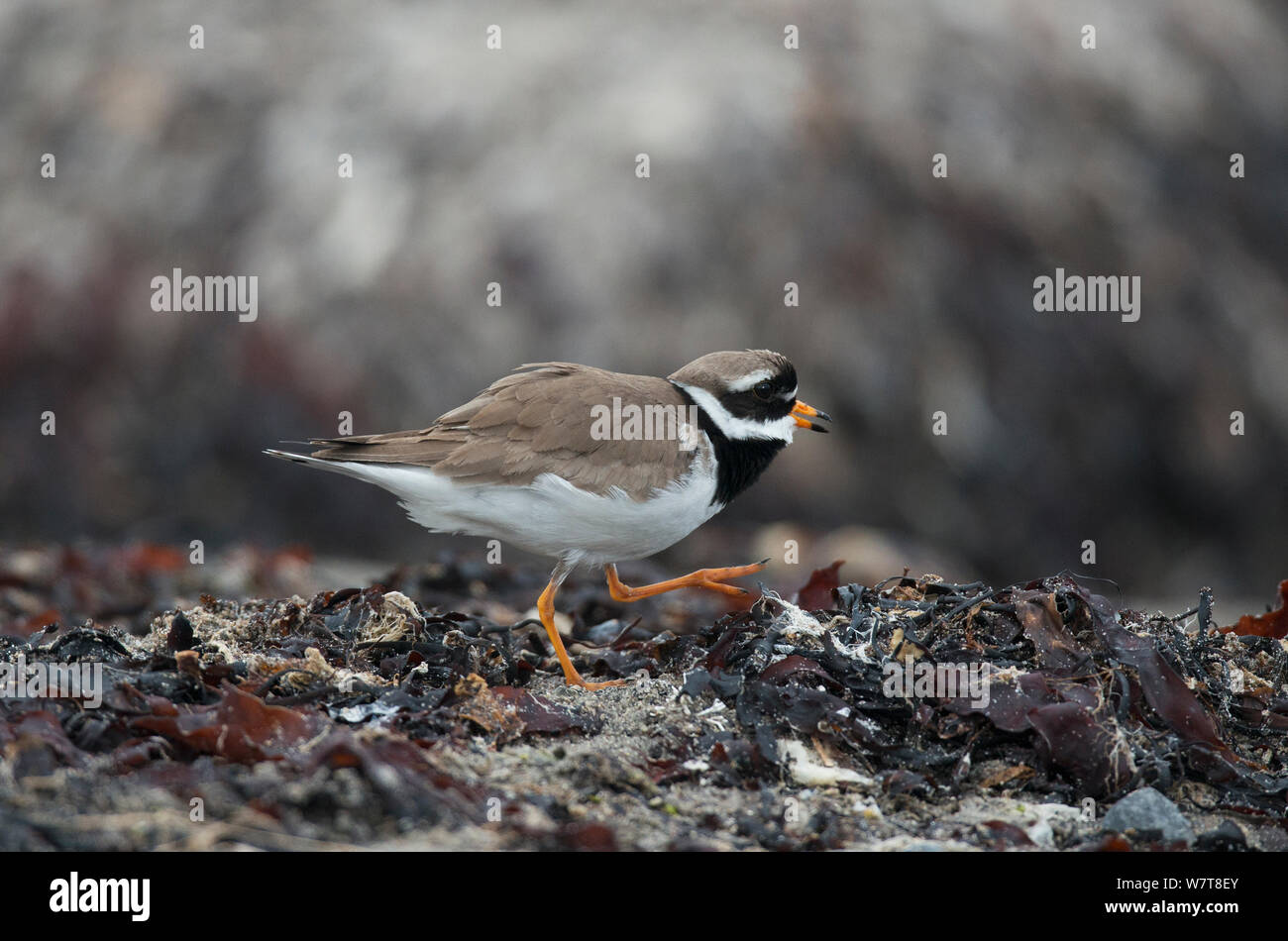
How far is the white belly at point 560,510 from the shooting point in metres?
5.24

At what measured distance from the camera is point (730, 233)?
35.4ft

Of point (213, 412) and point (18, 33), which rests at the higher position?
point (18, 33)

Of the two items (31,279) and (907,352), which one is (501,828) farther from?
(31,279)

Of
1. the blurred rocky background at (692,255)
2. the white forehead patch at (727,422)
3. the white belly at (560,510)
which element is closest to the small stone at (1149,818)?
the white belly at (560,510)

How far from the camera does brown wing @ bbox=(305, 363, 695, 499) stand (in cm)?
529

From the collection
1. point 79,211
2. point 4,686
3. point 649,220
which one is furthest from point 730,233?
point 4,686

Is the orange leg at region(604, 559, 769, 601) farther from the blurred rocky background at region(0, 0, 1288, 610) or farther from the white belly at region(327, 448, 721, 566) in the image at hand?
the blurred rocky background at region(0, 0, 1288, 610)

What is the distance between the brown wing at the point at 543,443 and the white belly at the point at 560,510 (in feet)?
0.16

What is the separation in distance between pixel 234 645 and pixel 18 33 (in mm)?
10341

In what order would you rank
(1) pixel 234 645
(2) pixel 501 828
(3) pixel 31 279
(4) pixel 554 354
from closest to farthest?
(2) pixel 501 828
(1) pixel 234 645
(4) pixel 554 354
(3) pixel 31 279

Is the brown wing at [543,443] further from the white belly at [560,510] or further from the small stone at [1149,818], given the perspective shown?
the small stone at [1149,818]

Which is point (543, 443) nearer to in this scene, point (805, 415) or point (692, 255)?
point (805, 415)

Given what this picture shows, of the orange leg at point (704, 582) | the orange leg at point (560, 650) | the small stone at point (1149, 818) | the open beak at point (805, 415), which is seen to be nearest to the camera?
the small stone at point (1149, 818)

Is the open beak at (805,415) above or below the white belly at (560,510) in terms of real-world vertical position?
above
